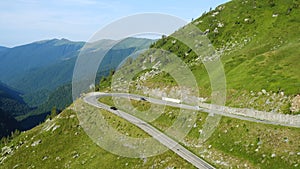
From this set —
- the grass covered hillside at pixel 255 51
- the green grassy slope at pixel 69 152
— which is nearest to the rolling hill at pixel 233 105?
the grass covered hillside at pixel 255 51

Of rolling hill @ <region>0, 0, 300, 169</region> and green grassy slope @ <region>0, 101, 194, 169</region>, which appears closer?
rolling hill @ <region>0, 0, 300, 169</region>

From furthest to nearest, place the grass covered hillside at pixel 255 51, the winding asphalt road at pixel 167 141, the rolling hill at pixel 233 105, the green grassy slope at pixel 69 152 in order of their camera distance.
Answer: the grass covered hillside at pixel 255 51 < the green grassy slope at pixel 69 152 < the winding asphalt road at pixel 167 141 < the rolling hill at pixel 233 105

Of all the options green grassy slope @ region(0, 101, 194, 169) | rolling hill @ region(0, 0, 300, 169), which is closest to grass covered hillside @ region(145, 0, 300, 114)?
rolling hill @ region(0, 0, 300, 169)

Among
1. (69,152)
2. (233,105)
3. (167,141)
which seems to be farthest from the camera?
(69,152)

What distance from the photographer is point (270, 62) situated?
9656 centimetres

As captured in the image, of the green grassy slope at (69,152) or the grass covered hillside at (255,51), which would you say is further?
the grass covered hillside at (255,51)

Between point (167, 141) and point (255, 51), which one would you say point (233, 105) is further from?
point (255, 51)

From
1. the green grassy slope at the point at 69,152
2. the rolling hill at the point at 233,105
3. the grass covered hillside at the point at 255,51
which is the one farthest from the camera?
the grass covered hillside at the point at 255,51

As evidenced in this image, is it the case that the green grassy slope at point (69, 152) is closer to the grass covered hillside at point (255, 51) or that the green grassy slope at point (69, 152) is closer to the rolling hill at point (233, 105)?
the rolling hill at point (233, 105)

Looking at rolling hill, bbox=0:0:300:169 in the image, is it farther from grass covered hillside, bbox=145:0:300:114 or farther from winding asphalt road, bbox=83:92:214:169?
winding asphalt road, bbox=83:92:214:169

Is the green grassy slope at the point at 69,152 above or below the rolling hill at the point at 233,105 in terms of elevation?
below

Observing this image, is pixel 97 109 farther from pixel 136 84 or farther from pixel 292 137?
pixel 292 137

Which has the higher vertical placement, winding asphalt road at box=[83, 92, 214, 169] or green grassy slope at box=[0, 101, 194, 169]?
winding asphalt road at box=[83, 92, 214, 169]

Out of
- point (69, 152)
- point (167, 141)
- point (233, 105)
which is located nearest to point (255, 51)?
point (233, 105)
